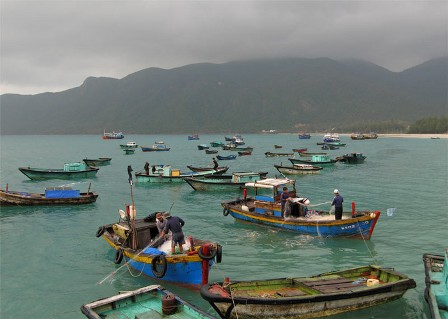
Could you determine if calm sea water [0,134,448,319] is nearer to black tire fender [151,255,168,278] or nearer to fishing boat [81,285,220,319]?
black tire fender [151,255,168,278]

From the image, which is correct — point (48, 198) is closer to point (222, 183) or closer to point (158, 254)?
point (222, 183)

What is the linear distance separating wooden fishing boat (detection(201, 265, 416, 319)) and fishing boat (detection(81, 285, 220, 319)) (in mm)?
821

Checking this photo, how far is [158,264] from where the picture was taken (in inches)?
642

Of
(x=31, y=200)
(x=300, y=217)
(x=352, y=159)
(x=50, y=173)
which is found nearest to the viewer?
(x=300, y=217)

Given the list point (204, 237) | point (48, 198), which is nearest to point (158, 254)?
point (204, 237)

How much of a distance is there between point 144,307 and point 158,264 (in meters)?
3.46

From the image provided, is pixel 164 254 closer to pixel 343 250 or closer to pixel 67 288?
pixel 67 288

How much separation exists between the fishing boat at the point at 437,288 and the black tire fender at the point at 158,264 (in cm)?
1010

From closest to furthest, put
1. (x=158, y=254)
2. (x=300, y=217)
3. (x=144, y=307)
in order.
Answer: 1. (x=144, y=307)
2. (x=158, y=254)
3. (x=300, y=217)

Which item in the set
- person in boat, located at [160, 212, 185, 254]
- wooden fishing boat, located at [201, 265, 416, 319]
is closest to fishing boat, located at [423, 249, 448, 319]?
wooden fishing boat, located at [201, 265, 416, 319]

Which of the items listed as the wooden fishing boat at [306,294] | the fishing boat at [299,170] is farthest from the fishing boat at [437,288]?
the fishing boat at [299,170]

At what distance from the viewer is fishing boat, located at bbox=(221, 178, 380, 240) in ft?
73.6

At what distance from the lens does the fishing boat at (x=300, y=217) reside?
73.6 feet

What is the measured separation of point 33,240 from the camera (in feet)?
84.3
